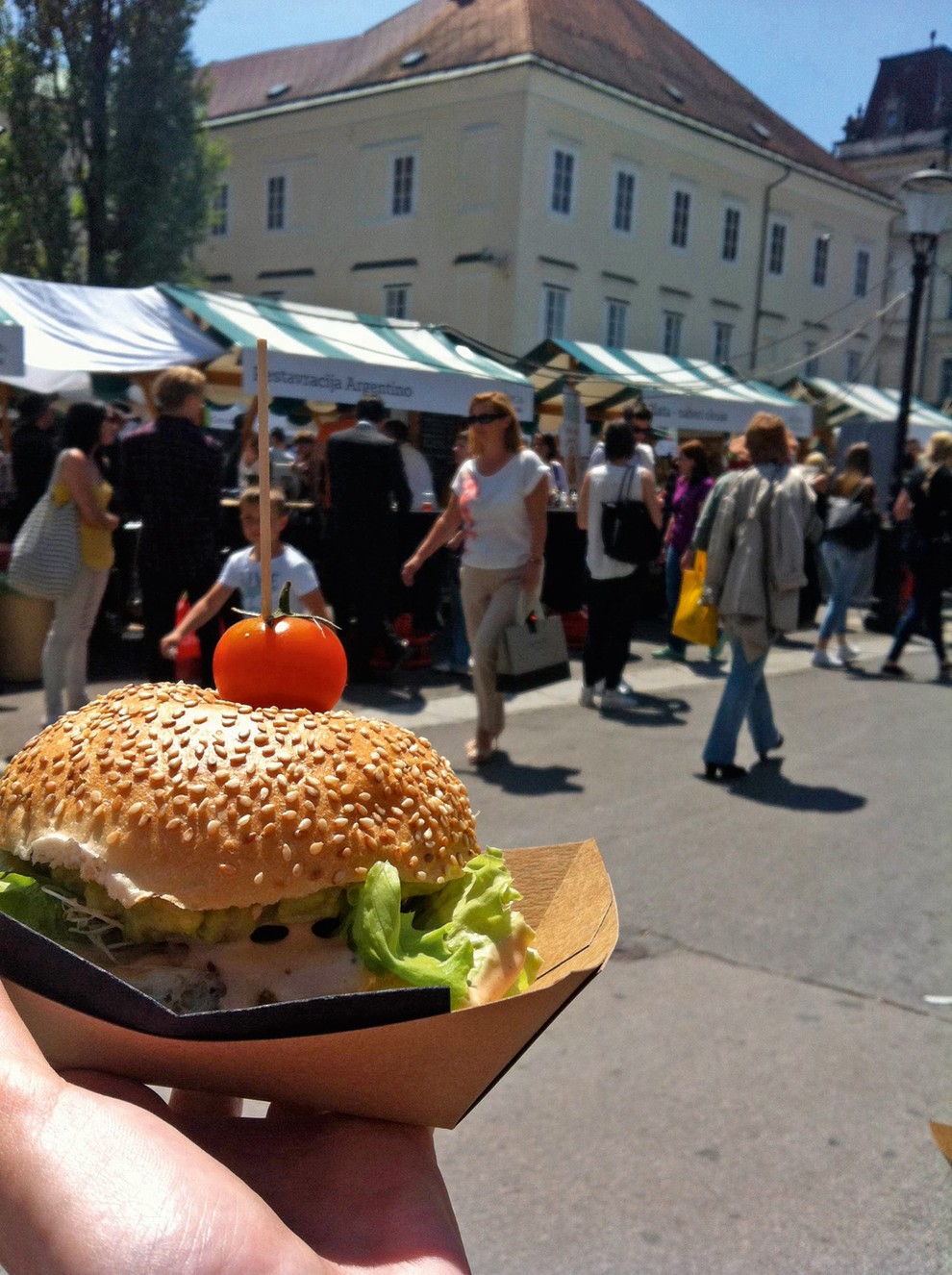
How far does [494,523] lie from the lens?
6469 millimetres

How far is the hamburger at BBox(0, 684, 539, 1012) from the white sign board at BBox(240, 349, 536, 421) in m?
8.91

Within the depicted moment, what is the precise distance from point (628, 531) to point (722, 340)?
3008 cm

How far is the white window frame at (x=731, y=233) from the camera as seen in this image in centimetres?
3541

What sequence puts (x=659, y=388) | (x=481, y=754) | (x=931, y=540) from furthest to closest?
(x=659, y=388) → (x=931, y=540) → (x=481, y=754)

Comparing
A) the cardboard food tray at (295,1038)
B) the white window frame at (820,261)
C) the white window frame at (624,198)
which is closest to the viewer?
the cardboard food tray at (295,1038)

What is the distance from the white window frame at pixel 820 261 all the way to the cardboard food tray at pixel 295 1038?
135 feet

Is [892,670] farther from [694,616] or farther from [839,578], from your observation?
[694,616]

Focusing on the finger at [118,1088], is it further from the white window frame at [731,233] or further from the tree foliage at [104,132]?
the white window frame at [731,233]

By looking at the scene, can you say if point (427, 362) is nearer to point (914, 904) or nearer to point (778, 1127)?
point (914, 904)

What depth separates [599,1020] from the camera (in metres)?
3.92

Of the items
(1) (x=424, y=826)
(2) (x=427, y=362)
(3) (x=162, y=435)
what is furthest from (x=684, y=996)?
(2) (x=427, y=362)

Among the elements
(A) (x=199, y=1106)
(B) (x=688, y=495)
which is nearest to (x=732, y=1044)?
(A) (x=199, y=1106)

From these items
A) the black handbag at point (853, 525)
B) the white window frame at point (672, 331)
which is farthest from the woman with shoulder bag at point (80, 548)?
the white window frame at point (672, 331)

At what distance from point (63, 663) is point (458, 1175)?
172 inches
